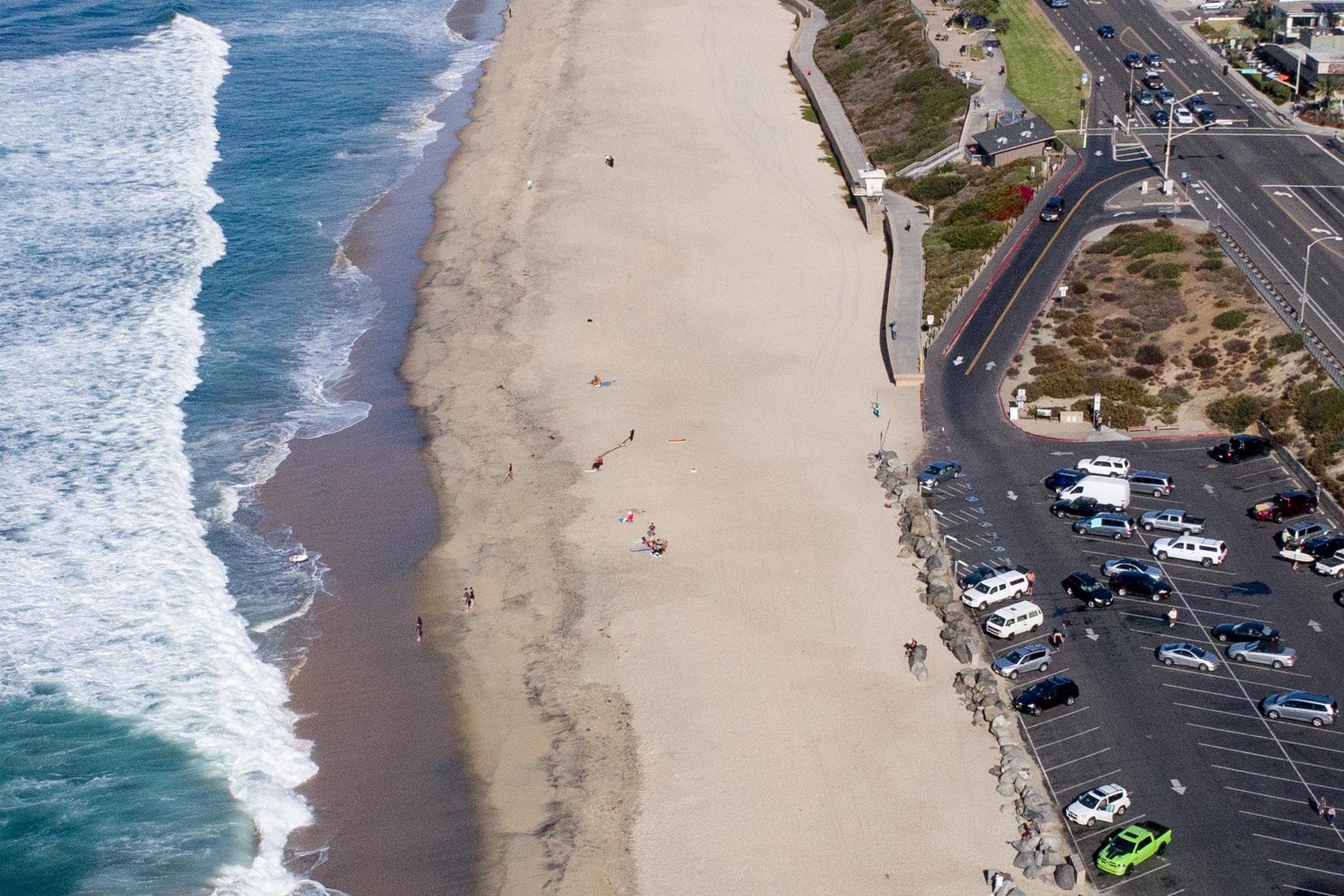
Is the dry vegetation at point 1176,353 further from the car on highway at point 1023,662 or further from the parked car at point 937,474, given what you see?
the car on highway at point 1023,662

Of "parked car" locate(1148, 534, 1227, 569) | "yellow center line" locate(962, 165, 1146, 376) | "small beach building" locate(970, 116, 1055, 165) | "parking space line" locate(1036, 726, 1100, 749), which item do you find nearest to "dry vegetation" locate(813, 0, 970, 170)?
"small beach building" locate(970, 116, 1055, 165)

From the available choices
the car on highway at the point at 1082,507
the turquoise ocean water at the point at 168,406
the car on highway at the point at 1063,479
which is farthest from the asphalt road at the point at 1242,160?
the turquoise ocean water at the point at 168,406

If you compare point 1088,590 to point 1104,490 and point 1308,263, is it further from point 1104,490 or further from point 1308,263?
point 1308,263

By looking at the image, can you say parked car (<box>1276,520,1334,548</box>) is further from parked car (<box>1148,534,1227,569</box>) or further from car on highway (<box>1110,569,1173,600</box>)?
car on highway (<box>1110,569,1173,600</box>)

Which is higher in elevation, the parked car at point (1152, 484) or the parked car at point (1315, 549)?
the parked car at point (1315, 549)

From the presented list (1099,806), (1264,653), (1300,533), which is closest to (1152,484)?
(1300,533)

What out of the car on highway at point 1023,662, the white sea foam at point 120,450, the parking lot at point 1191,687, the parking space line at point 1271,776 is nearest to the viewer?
the parking lot at point 1191,687
